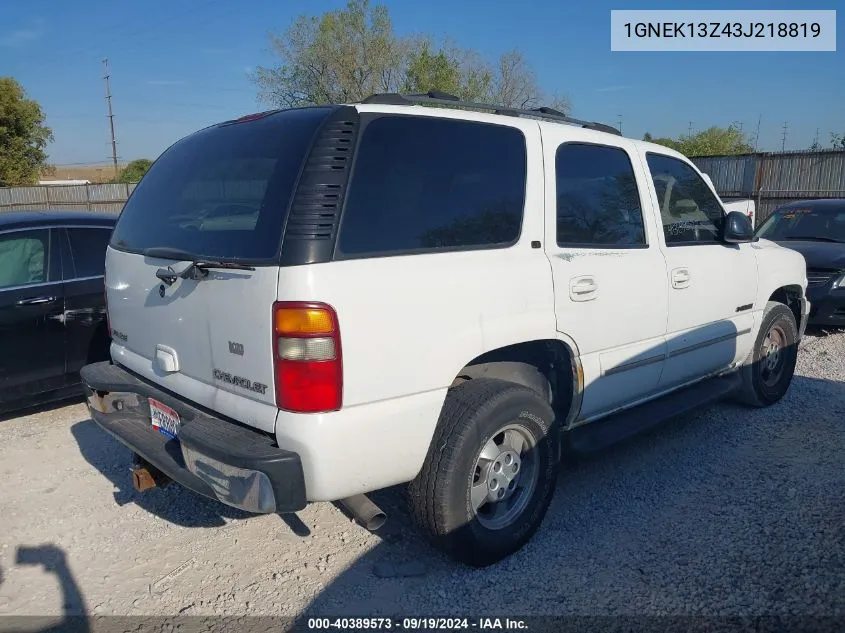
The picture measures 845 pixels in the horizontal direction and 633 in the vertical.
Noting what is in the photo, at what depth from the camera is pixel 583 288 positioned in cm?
339

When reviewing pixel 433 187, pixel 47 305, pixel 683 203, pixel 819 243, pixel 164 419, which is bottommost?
pixel 164 419

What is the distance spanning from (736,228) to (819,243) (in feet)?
17.1

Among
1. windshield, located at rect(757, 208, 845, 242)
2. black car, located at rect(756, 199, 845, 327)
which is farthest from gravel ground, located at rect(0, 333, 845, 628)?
windshield, located at rect(757, 208, 845, 242)

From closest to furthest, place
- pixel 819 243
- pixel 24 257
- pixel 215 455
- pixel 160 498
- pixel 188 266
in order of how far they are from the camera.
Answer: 1. pixel 215 455
2. pixel 188 266
3. pixel 160 498
4. pixel 24 257
5. pixel 819 243

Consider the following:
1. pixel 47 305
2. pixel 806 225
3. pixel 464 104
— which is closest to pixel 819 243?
pixel 806 225

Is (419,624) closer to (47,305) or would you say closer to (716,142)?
(47,305)

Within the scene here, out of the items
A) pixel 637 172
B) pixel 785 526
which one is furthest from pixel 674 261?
pixel 785 526

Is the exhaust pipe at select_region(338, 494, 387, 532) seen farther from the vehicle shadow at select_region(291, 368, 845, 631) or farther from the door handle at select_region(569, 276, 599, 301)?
the door handle at select_region(569, 276, 599, 301)

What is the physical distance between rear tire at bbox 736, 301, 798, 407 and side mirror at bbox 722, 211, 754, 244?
39.4 inches

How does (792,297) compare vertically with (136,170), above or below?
below

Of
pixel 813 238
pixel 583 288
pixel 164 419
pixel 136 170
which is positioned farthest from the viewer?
pixel 136 170

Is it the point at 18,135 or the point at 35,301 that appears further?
the point at 18,135

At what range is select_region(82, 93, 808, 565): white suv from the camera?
248cm

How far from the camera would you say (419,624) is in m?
2.81
